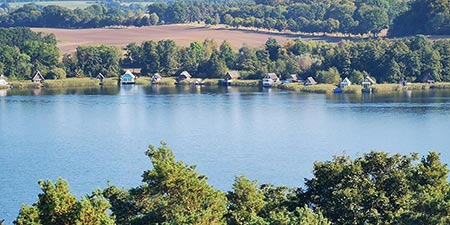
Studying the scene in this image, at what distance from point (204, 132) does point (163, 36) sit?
1297 inches

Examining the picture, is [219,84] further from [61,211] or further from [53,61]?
[61,211]

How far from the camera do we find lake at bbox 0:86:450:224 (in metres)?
19.8

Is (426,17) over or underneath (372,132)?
over

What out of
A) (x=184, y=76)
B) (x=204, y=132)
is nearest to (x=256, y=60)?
(x=184, y=76)

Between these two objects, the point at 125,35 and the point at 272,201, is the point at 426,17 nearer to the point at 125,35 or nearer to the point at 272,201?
the point at 125,35

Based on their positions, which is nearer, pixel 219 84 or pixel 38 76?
pixel 38 76

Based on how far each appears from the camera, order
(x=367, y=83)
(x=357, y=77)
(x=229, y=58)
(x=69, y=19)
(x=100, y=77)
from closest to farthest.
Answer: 1. (x=367, y=83)
2. (x=357, y=77)
3. (x=100, y=77)
4. (x=229, y=58)
5. (x=69, y=19)

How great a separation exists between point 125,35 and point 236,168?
1585 inches

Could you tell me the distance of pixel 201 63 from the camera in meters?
47.2

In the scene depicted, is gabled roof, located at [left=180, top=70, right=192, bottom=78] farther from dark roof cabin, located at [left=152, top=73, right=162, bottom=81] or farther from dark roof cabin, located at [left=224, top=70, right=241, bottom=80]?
dark roof cabin, located at [left=224, top=70, right=241, bottom=80]

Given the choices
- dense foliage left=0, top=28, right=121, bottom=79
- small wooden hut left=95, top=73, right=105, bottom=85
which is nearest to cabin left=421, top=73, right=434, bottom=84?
dense foliage left=0, top=28, right=121, bottom=79

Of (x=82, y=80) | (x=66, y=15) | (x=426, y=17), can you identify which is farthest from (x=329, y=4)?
(x=82, y=80)

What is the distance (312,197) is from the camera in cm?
1258

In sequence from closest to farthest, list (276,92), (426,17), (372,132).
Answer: (372,132) < (276,92) < (426,17)
